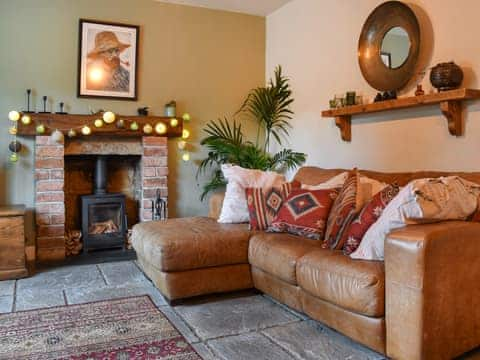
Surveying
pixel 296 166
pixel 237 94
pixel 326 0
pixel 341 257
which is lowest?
pixel 341 257

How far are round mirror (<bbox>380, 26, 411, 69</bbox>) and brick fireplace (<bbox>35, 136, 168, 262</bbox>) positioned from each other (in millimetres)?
2333

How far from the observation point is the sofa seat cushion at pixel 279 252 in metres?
2.61

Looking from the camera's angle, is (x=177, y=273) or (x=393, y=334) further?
(x=177, y=273)

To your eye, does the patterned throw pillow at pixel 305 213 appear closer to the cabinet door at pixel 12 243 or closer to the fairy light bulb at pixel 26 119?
the cabinet door at pixel 12 243

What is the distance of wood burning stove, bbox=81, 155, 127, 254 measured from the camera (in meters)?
4.39

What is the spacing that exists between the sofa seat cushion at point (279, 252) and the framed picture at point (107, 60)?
231cm

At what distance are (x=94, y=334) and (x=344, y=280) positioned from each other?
53.6 inches

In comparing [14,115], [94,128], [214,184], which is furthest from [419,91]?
[14,115]

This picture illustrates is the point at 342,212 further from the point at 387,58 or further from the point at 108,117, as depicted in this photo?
the point at 108,117

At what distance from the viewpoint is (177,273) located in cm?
291

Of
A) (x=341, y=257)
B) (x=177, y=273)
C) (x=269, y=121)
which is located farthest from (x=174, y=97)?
(x=341, y=257)

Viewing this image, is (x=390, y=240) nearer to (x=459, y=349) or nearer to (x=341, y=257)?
(x=341, y=257)

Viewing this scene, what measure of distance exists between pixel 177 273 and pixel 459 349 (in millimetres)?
1640

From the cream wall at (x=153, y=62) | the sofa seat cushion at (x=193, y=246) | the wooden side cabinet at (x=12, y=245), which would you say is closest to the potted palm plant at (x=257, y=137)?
the cream wall at (x=153, y=62)
